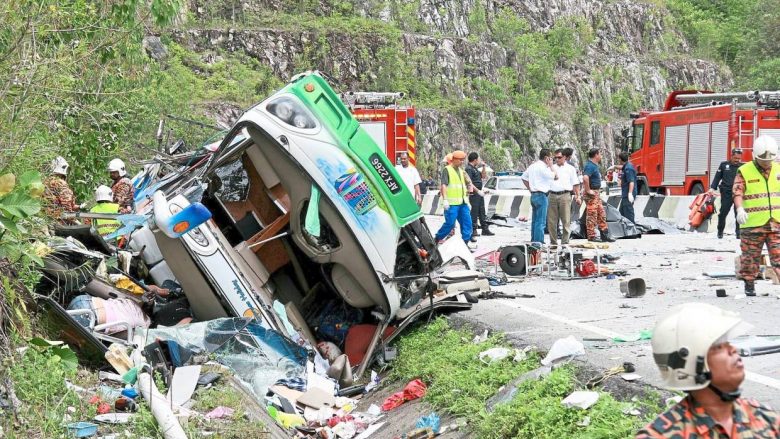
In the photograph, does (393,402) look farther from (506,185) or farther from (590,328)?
(506,185)

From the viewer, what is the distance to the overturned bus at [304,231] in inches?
334

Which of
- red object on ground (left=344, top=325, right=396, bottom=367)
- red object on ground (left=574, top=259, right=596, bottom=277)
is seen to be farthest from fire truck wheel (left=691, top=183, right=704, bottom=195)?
red object on ground (left=344, top=325, right=396, bottom=367)

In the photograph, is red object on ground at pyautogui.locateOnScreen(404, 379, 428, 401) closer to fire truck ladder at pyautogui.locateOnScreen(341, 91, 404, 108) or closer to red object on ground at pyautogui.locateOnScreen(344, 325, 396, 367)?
red object on ground at pyautogui.locateOnScreen(344, 325, 396, 367)

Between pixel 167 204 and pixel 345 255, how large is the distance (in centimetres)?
160

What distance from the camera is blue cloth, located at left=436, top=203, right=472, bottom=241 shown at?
15.0m

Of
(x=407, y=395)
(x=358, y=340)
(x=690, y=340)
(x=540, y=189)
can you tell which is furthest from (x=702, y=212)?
(x=690, y=340)

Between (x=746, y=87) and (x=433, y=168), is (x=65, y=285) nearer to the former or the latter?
(x=433, y=168)

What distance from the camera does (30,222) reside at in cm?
627

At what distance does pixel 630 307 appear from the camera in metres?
9.82

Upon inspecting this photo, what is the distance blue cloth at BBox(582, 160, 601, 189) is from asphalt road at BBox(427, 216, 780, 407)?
1.36 metres

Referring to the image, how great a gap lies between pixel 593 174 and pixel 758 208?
6.96m

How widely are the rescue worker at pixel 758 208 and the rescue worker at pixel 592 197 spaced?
661 centimetres

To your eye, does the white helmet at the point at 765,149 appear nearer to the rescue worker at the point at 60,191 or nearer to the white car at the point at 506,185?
the rescue worker at the point at 60,191

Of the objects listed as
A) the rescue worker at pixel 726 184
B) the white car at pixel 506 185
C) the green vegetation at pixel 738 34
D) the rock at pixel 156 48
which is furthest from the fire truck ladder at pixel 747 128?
the green vegetation at pixel 738 34
